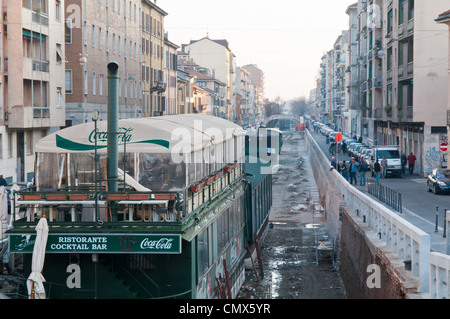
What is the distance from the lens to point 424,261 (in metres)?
12.2

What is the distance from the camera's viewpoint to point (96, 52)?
4781 cm

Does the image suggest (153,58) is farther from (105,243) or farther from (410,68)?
(105,243)

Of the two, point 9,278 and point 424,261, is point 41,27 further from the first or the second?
point 424,261

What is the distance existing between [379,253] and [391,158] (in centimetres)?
2968

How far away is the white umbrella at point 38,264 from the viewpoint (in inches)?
486

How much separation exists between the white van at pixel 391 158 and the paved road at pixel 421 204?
0.50 meters

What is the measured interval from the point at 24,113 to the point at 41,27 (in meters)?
5.62

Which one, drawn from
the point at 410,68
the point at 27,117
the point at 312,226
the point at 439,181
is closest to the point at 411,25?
the point at 410,68

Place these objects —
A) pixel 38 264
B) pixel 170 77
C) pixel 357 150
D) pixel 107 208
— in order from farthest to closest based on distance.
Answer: pixel 170 77
pixel 357 150
pixel 107 208
pixel 38 264

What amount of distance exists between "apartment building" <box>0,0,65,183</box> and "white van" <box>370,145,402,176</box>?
20642mm

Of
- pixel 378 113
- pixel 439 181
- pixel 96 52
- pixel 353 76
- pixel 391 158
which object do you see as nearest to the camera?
pixel 439 181

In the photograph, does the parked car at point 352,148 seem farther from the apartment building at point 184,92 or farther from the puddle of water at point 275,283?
the puddle of water at point 275,283

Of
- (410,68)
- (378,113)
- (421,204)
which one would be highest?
(410,68)

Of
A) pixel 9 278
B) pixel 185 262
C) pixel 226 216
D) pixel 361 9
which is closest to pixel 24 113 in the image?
pixel 226 216
